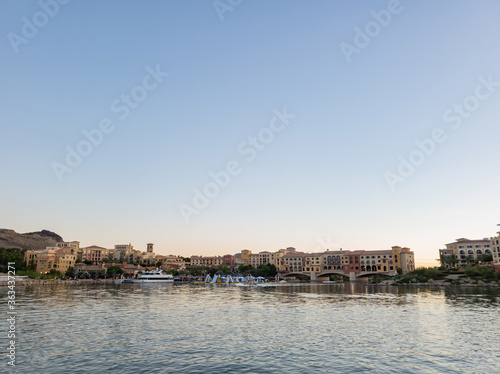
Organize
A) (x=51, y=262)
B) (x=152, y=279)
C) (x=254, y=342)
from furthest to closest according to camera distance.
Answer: (x=51, y=262), (x=152, y=279), (x=254, y=342)

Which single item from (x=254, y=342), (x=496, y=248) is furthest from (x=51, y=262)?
(x=496, y=248)

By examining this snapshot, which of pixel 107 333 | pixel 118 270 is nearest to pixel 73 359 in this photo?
pixel 107 333

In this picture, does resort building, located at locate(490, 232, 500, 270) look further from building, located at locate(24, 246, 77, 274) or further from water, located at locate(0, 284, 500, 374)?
building, located at locate(24, 246, 77, 274)

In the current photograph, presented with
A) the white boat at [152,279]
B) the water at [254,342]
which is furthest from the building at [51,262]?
the water at [254,342]

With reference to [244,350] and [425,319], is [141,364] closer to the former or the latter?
[244,350]

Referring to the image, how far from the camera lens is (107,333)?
3434 centimetres

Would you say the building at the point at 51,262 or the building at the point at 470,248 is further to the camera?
the building at the point at 51,262

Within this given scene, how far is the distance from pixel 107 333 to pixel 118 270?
6884 inches

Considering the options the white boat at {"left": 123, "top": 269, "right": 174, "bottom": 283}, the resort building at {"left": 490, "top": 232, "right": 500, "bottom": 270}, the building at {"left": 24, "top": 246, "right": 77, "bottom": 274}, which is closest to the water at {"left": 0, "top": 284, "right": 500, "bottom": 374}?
the resort building at {"left": 490, "top": 232, "right": 500, "bottom": 270}

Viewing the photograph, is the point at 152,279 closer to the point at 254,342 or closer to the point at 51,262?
the point at 51,262

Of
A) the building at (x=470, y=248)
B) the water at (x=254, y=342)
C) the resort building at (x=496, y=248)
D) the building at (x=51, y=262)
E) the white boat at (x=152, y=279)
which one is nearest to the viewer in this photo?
the water at (x=254, y=342)

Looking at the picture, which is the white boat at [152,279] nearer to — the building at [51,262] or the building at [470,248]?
the building at [51,262]

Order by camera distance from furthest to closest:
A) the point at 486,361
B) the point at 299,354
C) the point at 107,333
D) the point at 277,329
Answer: the point at 277,329, the point at 107,333, the point at 299,354, the point at 486,361

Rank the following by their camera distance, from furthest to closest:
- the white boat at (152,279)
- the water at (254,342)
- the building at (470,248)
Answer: the building at (470,248) < the white boat at (152,279) < the water at (254,342)
